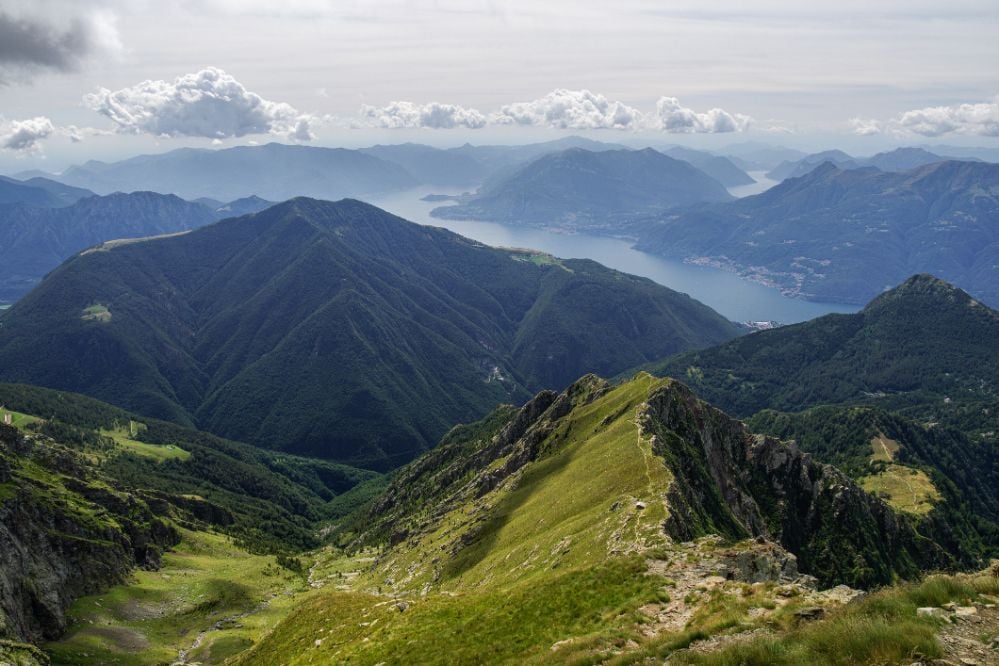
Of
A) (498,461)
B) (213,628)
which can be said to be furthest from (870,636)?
(498,461)

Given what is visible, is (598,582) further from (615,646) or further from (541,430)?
(541,430)

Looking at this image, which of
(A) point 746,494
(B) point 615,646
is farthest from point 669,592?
(A) point 746,494

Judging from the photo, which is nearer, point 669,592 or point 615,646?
point 615,646

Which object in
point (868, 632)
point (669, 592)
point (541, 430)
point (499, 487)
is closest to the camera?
point (868, 632)

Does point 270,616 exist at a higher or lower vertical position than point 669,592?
lower

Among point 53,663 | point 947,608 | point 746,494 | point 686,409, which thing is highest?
point 947,608

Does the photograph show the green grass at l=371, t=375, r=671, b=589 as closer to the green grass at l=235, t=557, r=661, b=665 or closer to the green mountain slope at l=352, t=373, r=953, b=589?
the green mountain slope at l=352, t=373, r=953, b=589
